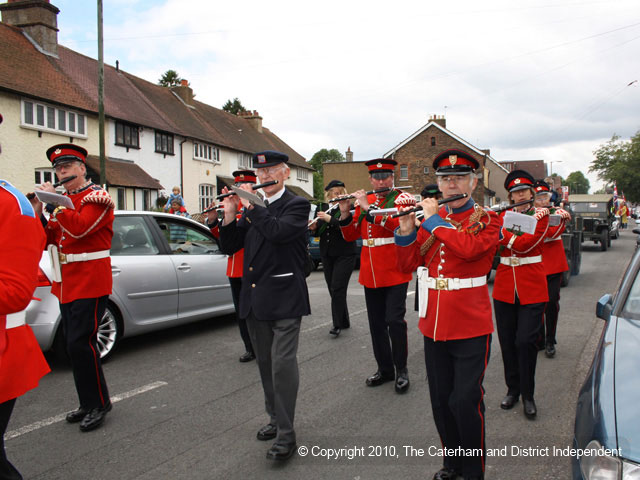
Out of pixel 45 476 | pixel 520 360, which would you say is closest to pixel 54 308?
pixel 45 476

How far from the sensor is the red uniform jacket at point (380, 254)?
4.86 meters

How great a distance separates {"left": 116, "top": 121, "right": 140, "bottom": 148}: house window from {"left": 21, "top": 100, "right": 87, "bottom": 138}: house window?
2.16 meters

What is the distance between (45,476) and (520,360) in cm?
358

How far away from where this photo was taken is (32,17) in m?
22.8

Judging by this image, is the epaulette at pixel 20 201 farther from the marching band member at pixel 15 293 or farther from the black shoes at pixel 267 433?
the black shoes at pixel 267 433

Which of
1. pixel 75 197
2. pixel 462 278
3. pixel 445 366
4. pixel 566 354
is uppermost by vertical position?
pixel 75 197

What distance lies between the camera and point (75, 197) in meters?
4.18

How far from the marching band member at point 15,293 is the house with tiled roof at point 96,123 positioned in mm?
15753

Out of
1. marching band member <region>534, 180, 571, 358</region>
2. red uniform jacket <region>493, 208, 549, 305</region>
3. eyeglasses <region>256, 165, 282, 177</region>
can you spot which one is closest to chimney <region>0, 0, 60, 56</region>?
marching band member <region>534, 180, 571, 358</region>

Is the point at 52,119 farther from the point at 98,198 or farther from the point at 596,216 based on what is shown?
the point at 596,216

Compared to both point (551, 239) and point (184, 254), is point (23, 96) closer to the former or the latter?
point (184, 254)

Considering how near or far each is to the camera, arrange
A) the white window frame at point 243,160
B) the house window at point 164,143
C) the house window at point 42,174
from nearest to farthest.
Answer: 1. the house window at point 42,174
2. the house window at point 164,143
3. the white window frame at point 243,160

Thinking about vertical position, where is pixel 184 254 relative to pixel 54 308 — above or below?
above

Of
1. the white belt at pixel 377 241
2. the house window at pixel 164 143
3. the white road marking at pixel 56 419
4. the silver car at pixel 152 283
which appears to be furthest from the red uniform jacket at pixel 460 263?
the house window at pixel 164 143
